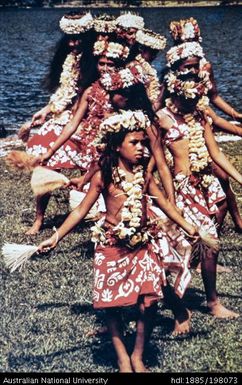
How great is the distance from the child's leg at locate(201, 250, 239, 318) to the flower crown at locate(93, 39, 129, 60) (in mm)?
1913

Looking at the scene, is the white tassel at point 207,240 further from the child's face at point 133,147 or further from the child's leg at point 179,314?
the child's face at point 133,147

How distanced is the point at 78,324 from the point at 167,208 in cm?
129

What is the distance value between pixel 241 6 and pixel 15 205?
89921 millimetres

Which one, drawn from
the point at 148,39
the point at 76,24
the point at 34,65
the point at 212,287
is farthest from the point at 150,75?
the point at 34,65

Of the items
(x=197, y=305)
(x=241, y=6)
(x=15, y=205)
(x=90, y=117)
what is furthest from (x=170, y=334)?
(x=241, y=6)

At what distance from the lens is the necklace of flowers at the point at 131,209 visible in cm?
474

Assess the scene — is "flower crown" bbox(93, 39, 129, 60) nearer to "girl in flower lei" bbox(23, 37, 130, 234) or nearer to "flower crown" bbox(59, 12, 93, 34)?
"girl in flower lei" bbox(23, 37, 130, 234)

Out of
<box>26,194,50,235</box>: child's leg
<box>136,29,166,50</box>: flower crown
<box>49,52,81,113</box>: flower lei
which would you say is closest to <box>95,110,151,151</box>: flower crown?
<box>136,29,166,50</box>: flower crown

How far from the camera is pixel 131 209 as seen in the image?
4.76 meters

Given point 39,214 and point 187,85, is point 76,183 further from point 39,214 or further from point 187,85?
point 39,214

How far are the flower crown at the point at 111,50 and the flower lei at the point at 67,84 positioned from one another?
837mm

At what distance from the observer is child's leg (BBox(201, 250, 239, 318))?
18.6ft

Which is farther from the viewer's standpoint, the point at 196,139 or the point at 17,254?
the point at 196,139
